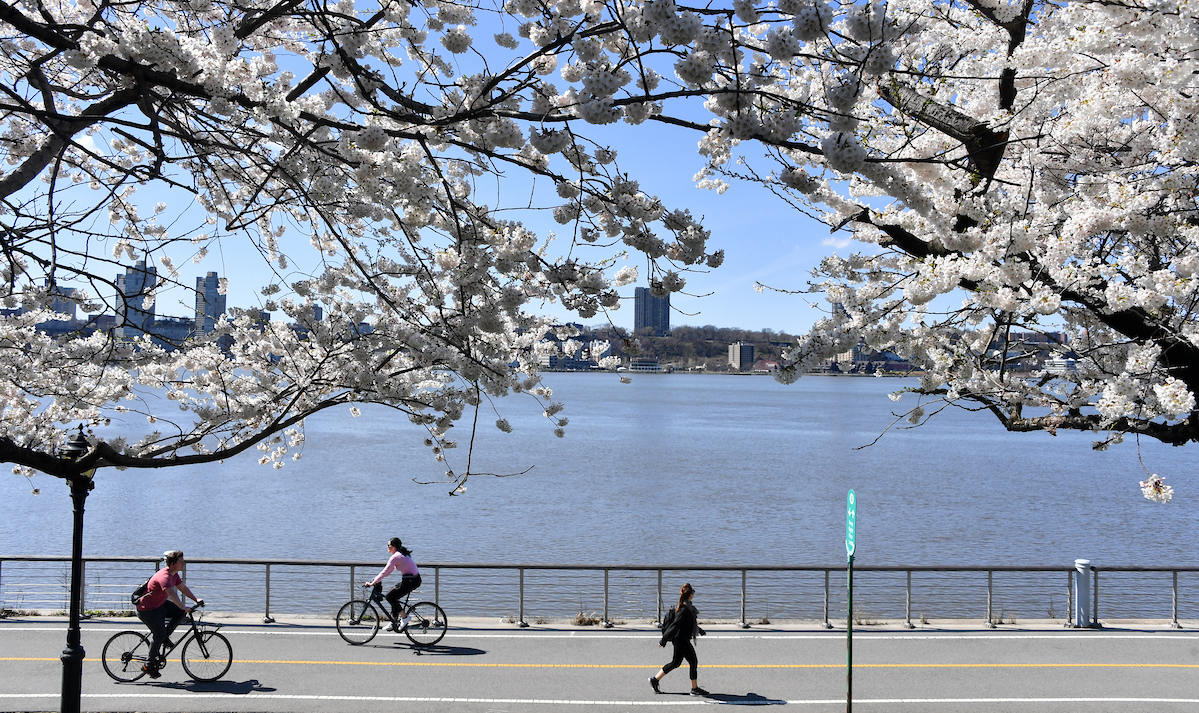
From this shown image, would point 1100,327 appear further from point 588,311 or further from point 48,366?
point 48,366

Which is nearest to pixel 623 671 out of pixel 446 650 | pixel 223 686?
pixel 446 650

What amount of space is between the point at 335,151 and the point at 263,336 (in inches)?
204

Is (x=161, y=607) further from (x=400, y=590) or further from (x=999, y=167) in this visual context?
(x=999, y=167)

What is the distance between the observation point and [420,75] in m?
5.08

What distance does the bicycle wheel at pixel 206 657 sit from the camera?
10.4 meters

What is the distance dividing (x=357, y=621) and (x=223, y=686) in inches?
92.3

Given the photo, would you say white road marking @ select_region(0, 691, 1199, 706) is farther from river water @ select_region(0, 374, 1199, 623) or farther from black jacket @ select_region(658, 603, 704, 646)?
river water @ select_region(0, 374, 1199, 623)

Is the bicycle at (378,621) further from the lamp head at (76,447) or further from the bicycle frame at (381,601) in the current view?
the lamp head at (76,447)

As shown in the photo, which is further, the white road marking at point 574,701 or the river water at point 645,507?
the river water at point 645,507

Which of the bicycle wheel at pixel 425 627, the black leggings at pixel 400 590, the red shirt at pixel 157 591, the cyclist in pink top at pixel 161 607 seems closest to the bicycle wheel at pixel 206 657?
the cyclist in pink top at pixel 161 607

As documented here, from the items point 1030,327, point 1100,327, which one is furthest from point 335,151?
point 1100,327

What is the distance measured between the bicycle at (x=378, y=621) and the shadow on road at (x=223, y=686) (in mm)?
1828

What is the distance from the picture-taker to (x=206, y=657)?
1046cm

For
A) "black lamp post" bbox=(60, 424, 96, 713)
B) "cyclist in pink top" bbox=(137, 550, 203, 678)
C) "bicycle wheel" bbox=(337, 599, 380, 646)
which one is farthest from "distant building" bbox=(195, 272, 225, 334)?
"bicycle wheel" bbox=(337, 599, 380, 646)
